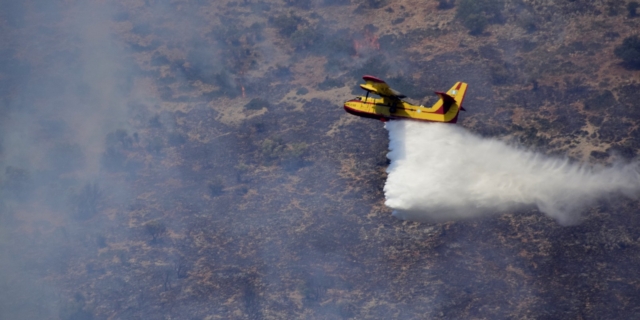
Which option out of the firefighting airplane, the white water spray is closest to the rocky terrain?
the white water spray

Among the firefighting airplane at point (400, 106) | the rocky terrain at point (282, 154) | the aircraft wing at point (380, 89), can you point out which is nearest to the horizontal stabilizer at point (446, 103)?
the firefighting airplane at point (400, 106)

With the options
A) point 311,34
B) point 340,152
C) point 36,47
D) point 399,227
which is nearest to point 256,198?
point 340,152

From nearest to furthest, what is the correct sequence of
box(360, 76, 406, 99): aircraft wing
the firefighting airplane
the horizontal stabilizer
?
1. box(360, 76, 406, 99): aircraft wing
2. the horizontal stabilizer
3. the firefighting airplane

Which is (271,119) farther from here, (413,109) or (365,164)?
(413,109)

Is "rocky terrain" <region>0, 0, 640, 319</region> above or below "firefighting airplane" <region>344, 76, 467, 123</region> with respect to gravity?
below

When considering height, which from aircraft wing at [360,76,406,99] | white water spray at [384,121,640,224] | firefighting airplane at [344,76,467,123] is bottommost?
white water spray at [384,121,640,224]

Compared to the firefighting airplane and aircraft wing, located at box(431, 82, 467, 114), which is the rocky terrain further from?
aircraft wing, located at box(431, 82, 467, 114)
